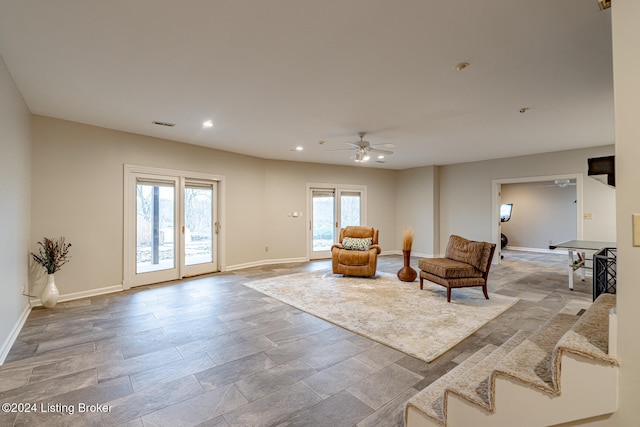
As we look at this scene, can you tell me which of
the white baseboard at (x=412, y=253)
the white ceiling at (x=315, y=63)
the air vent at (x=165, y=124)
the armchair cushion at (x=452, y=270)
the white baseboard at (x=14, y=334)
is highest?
the air vent at (x=165, y=124)

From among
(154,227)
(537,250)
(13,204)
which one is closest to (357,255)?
(154,227)

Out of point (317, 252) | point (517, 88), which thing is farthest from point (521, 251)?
point (517, 88)

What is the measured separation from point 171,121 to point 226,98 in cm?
136

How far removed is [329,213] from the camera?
26.9ft

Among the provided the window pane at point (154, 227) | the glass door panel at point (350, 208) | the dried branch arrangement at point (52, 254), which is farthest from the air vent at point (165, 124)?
the glass door panel at point (350, 208)

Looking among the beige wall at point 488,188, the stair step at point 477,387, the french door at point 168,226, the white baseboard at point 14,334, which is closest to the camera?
the stair step at point 477,387

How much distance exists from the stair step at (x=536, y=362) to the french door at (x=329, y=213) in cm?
622

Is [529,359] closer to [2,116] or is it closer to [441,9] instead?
[441,9]

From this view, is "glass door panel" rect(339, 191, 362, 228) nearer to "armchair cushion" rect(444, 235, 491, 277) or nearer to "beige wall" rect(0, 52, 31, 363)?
"armchair cushion" rect(444, 235, 491, 277)

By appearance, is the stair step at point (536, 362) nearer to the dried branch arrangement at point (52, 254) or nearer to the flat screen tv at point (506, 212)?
the dried branch arrangement at point (52, 254)

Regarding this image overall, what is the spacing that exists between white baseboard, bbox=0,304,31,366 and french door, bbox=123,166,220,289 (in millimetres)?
1315

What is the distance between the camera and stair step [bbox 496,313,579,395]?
1.32 m

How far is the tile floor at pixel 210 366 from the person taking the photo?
1915 mm

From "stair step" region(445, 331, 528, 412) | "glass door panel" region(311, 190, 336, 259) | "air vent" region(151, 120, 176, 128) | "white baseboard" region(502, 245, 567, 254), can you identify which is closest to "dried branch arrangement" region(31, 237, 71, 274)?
"air vent" region(151, 120, 176, 128)
